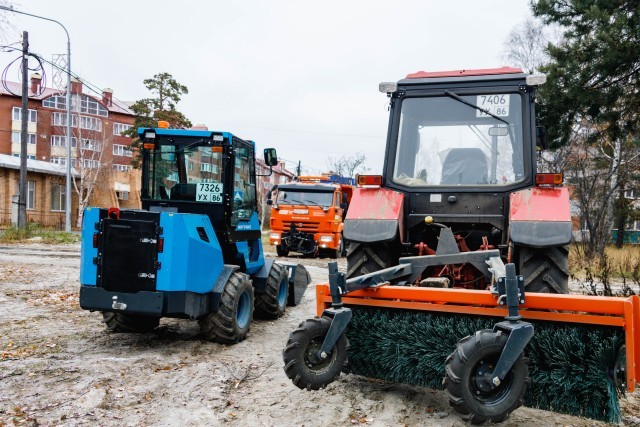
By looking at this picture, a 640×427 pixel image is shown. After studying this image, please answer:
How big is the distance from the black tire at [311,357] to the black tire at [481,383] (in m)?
0.81

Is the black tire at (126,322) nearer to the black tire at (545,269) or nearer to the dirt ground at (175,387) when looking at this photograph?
the dirt ground at (175,387)

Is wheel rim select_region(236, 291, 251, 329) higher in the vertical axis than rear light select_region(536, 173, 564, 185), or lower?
lower

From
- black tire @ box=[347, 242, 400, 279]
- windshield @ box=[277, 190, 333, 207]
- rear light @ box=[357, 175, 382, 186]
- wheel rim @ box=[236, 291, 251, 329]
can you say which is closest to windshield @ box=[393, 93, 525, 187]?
rear light @ box=[357, 175, 382, 186]

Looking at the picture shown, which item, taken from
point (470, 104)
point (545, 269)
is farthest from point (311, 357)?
point (470, 104)

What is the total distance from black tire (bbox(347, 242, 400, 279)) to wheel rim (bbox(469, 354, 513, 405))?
5.28 feet

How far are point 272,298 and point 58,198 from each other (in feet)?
109

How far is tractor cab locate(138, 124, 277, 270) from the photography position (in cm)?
664

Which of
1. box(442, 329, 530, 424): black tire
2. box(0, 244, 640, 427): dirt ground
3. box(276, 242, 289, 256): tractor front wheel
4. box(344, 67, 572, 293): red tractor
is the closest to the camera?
box(442, 329, 530, 424): black tire

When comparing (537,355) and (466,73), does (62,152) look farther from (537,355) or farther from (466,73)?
(537,355)

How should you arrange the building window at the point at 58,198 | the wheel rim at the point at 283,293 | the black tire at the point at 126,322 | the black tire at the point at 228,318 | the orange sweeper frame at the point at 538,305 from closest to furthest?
1. the orange sweeper frame at the point at 538,305
2. the black tire at the point at 228,318
3. the black tire at the point at 126,322
4. the wheel rim at the point at 283,293
5. the building window at the point at 58,198

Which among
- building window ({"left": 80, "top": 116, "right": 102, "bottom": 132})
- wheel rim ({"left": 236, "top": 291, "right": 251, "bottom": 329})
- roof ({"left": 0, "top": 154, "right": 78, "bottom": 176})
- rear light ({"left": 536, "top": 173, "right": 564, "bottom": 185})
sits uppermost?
building window ({"left": 80, "top": 116, "right": 102, "bottom": 132})

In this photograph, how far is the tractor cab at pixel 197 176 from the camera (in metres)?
6.64

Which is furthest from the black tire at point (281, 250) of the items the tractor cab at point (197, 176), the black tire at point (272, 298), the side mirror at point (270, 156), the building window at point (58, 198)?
the building window at point (58, 198)

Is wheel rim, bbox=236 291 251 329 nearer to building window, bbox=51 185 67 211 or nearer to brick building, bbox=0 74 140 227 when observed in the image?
brick building, bbox=0 74 140 227
